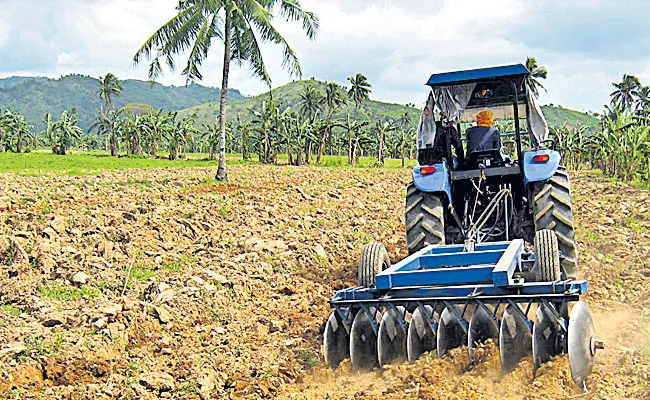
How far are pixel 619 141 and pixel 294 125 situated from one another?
24.9 m

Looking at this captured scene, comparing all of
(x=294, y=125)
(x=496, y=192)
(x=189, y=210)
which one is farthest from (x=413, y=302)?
(x=294, y=125)

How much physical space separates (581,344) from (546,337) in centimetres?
23

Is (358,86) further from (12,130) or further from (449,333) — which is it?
(449,333)

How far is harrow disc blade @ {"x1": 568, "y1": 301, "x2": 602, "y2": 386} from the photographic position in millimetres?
4008

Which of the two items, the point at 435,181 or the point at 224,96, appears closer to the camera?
the point at 435,181

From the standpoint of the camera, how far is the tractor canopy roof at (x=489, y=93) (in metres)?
6.20

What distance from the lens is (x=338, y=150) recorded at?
222ft

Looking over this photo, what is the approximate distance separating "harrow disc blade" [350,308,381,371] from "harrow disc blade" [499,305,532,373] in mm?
953

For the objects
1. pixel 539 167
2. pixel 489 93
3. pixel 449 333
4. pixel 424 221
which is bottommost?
pixel 449 333

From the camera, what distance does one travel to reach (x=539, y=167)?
6.29m

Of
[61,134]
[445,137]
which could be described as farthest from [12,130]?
[445,137]

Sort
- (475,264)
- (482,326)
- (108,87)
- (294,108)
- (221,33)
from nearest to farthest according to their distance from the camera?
(482,326)
(475,264)
(221,33)
(108,87)
(294,108)

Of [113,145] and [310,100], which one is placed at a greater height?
[310,100]

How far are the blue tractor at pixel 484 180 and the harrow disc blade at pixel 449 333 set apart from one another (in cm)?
153
